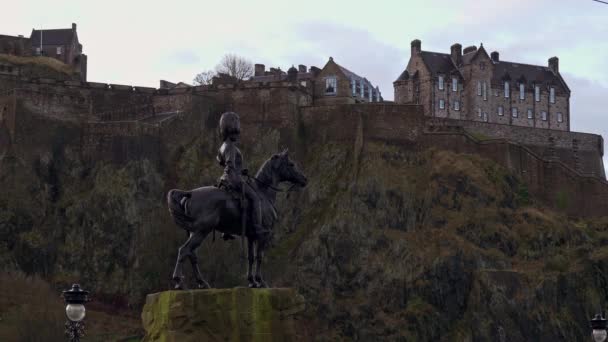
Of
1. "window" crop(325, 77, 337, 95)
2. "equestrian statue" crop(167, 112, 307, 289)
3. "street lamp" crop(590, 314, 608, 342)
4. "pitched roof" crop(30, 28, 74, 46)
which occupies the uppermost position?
"pitched roof" crop(30, 28, 74, 46)

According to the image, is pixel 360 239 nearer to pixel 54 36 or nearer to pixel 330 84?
pixel 330 84

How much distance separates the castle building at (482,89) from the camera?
113 metres

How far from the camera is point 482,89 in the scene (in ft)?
379

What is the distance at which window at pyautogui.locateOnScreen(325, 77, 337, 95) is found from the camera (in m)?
103

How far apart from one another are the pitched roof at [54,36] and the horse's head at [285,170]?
99.0 metres

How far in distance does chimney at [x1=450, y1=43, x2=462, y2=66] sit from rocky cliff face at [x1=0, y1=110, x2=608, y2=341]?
24.8 meters

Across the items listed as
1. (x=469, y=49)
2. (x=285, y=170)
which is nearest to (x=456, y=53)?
(x=469, y=49)

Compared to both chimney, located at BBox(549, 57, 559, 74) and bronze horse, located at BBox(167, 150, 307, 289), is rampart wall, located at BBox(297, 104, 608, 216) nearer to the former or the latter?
chimney, located at BBox(549, 57, 559, 74)

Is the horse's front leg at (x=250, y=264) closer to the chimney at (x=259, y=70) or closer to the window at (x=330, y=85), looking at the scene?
the window at (x=330, y=85)

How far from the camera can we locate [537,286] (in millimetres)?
86250

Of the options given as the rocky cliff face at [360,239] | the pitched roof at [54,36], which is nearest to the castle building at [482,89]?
the rocky cliff face at [360,239]

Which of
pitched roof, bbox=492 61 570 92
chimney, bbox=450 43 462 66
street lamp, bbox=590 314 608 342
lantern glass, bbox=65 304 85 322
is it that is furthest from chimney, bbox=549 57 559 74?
lantern glass, bbox=65 304 85 322

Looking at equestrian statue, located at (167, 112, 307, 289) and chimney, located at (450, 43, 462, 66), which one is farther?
chimney, located at (450, 43, 462, 66)

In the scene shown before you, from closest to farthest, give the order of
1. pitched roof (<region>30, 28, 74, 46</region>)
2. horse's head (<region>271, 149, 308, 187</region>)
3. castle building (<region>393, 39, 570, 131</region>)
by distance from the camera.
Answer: horse's head (<region>271, 149, 308, 187</region>) < castle building (<region>393, 39, 570, 131</region>) < pitched roof (<region>30, 28, 74, 46</region>)
